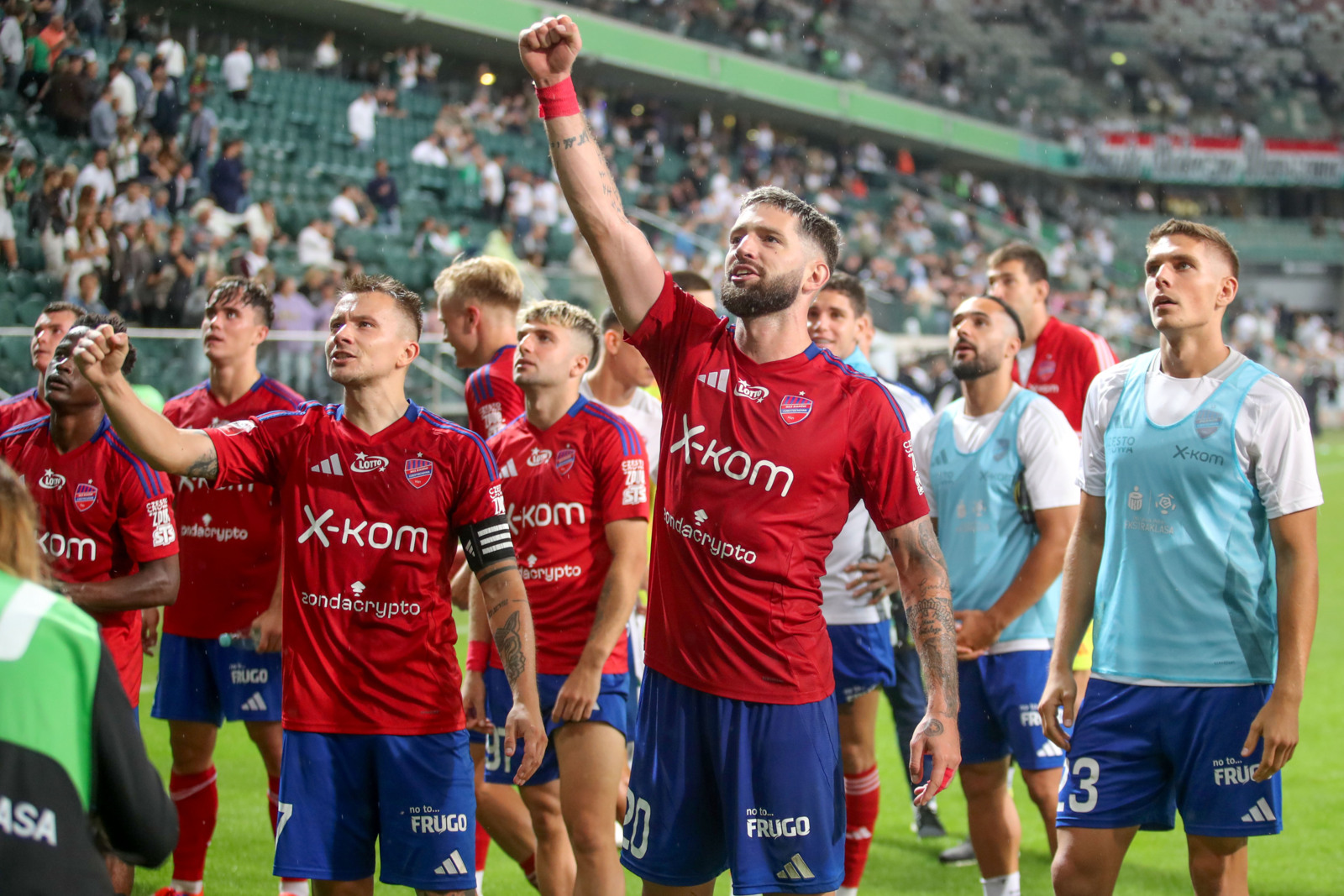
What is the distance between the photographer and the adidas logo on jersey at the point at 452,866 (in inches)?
139

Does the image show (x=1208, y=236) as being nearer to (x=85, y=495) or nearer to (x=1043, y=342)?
(x=1043, y=342)

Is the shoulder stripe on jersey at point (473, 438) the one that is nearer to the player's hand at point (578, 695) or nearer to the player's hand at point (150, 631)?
the player's hand at point (578, 695)

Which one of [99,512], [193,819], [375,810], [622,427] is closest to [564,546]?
[622,427]

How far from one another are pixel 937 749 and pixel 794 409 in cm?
94

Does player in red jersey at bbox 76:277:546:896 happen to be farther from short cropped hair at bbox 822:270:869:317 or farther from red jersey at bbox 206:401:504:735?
short cropped hair at bbox 822:270:869:317

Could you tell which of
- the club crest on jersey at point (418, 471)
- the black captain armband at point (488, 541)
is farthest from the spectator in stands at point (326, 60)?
the black captain armband at point (488, 541)

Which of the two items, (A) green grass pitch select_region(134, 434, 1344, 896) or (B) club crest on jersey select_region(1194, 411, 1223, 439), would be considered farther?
(A) green grass pitch select_region(134, 434, 1344, 896)

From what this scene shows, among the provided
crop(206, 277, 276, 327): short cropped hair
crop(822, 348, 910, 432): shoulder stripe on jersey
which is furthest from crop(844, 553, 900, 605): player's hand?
crop(206, 277, 276, 327): short cropped hair

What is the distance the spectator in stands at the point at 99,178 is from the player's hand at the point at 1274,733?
1176 cm

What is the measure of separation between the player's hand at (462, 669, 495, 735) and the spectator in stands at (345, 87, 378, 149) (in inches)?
605

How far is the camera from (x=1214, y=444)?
3656 mm

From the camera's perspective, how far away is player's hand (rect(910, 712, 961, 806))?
3076 mm

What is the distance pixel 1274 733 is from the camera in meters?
3.45

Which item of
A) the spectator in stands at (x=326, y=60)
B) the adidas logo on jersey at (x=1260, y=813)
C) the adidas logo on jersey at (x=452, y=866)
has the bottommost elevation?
the adidas logo on jersey at (x=452, y=866)
